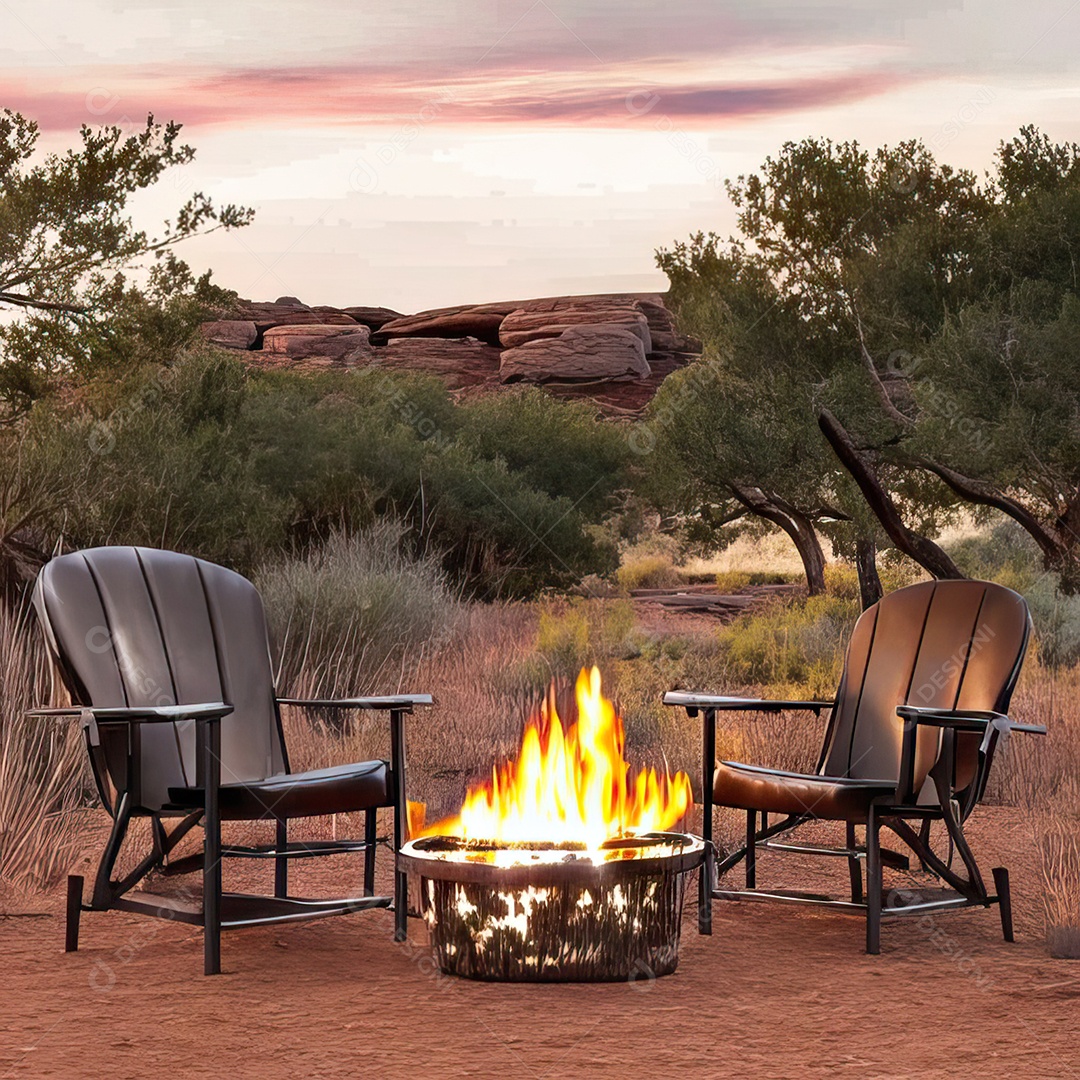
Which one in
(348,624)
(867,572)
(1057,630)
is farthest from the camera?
(867,572)

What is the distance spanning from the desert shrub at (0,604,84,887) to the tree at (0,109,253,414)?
602 centimetres

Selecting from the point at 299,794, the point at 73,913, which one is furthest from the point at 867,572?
the point at 73,913

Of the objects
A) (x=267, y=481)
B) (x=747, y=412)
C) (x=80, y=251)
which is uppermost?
(x=80, y=251)

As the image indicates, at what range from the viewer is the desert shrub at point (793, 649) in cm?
1045

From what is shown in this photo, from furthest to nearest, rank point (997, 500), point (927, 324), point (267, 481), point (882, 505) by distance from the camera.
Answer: point (267, 481)
point (927, 324)
point (997, 500)
point (882, 505)

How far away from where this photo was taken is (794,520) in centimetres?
1706

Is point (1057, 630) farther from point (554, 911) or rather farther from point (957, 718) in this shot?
point (554, 911)

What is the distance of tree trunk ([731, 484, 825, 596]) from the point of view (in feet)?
49.6

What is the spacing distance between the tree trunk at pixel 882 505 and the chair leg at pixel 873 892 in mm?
8298

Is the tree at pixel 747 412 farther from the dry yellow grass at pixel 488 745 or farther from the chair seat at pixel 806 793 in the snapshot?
the chair seat at pixel 806 793

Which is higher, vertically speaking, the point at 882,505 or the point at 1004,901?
the point at 882,505

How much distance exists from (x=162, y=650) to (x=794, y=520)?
1387 cm

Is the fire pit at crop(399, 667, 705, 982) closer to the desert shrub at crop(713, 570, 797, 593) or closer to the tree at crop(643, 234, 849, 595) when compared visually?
the tree at crop(643, 234, 849, 595)

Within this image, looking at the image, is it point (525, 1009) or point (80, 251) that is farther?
point (80, 251)
